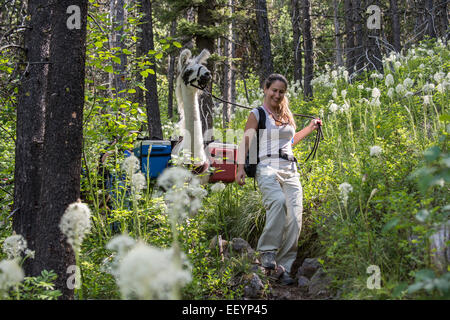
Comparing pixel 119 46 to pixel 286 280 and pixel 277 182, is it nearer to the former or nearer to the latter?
pixel 277 182

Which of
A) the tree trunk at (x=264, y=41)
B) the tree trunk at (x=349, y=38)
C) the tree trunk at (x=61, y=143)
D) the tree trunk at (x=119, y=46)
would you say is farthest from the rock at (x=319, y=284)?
the tree trunk at (x=349, y=38)

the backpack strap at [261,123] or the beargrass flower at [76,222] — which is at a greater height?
the backpack strap at [261,123]

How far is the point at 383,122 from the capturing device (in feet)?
17.4

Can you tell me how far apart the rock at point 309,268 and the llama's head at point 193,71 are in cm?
235

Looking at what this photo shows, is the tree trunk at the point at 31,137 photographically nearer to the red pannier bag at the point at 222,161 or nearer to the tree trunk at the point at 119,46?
the tree trunk at the point at 119,46

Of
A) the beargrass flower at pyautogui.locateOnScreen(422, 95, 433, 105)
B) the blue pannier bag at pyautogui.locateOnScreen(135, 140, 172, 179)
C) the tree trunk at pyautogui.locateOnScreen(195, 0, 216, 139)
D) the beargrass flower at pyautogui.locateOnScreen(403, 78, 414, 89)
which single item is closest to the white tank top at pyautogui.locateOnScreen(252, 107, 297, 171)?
the blue pannier bag at pyautogui.locateOnScreen(135, 140, 172, 179)

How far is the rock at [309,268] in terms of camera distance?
14.0ft

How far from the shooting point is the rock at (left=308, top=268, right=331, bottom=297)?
3746 mm

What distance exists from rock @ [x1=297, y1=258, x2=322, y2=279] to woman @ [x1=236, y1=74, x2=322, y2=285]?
132mm

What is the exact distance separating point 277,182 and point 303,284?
3.64 ft

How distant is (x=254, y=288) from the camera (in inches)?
150
